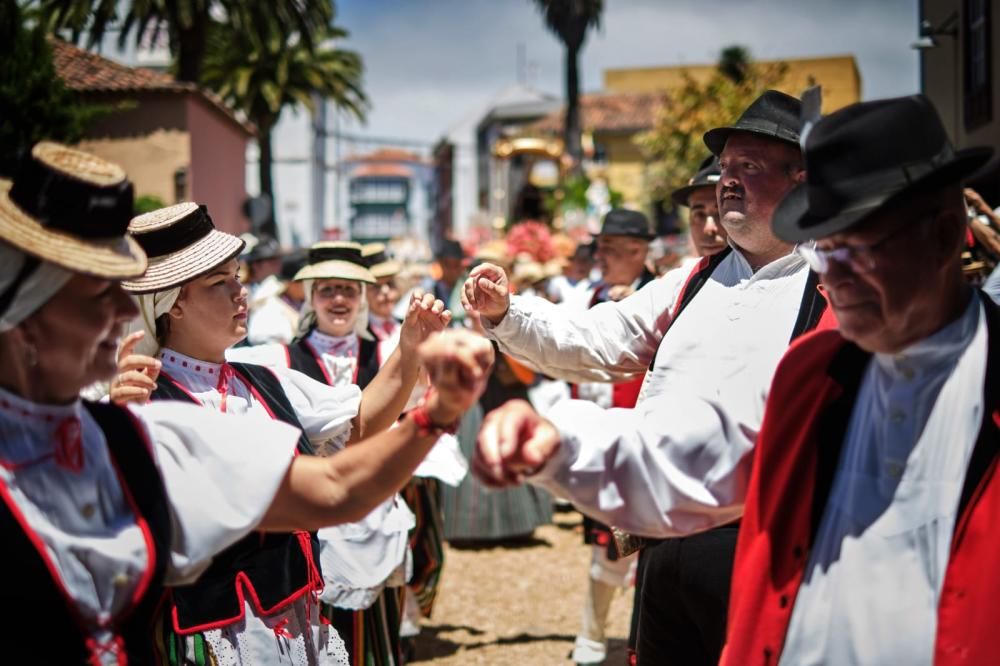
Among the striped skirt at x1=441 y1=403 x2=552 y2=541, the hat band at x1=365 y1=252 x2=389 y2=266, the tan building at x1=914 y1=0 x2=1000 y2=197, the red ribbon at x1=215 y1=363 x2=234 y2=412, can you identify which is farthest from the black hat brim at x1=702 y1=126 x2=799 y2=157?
the tan building at x1=914 y1=0 x2=1000 y2=197

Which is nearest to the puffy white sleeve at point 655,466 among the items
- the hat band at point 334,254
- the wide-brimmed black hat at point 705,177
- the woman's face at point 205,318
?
the woman's face at point 205,318

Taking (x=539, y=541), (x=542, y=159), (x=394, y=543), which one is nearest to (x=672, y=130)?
(x=542, y=159)

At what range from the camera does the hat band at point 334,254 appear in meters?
5.59

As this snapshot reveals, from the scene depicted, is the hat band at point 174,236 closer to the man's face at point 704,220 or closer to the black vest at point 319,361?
the black vest at point 319,361

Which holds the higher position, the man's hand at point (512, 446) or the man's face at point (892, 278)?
the man's face at point (892, 278)

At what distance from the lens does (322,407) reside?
332 centimetres

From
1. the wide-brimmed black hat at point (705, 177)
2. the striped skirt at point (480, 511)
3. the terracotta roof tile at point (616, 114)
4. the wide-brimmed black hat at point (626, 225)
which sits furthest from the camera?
the terracotta roof tile at point (616, 114)

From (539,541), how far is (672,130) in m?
19.9

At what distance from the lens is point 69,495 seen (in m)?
1.94

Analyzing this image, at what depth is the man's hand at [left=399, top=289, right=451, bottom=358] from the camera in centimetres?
327

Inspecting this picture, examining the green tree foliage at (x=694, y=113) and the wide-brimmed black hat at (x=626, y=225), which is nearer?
the wide-brimmed black hat at (x=626, y=225)

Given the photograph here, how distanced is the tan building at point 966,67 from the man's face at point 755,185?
11.0 metres

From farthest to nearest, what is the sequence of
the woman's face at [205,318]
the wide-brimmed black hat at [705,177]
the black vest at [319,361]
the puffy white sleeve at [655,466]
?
the wide-brimmed black hat at [705,177] < the black vest at [319,361] < the woman's face at [205,318] < the puffy white sleeve at [655,466]

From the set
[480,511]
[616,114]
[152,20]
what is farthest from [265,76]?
[480,511]
